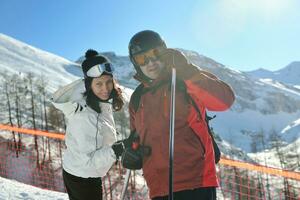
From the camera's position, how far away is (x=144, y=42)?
2.93m

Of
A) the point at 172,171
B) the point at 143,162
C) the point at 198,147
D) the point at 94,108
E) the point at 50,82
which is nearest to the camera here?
the point at 172,171

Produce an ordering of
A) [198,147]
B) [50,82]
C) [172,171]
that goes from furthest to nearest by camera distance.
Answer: [50,82]
[198,147]
[172,171]

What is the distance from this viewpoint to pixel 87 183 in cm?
352

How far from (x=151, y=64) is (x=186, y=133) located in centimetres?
59

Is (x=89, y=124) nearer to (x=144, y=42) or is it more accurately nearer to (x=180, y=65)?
(x=144, y=42)

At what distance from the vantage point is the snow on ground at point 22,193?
5.76 metres

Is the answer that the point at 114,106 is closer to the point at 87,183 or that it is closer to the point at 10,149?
the point at 87,183

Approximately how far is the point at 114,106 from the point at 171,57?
1.34m

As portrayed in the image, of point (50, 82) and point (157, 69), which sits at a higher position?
point (50, 82)

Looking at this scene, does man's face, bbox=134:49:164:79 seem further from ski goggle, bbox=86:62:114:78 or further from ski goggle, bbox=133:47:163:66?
ski goggle, bbox=86:62:114:78

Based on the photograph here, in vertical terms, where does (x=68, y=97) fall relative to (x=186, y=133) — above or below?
above

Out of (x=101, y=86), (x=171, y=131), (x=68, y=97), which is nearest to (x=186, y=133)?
(x=171, y=131)

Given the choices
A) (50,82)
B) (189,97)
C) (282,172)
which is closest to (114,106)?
(189,97)

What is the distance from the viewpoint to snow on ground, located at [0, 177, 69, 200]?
227 inches
